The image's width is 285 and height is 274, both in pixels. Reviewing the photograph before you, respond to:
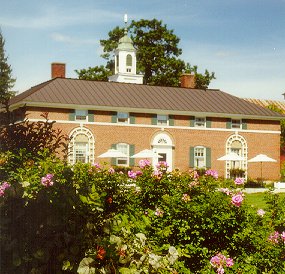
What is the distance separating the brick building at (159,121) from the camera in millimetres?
39531

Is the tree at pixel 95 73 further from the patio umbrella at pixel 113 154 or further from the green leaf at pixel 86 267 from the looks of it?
the green leaf at pixel 86 267

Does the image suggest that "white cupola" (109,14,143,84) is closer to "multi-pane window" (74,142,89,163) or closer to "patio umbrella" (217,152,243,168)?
"multi-pane window" (74,142,89,163)

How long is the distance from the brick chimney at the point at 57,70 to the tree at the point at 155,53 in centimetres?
1041

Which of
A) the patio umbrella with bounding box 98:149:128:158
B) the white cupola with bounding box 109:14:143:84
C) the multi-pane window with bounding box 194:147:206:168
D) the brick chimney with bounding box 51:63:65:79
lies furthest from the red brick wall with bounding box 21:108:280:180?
the white cupola with bounding box 109:14:143:84

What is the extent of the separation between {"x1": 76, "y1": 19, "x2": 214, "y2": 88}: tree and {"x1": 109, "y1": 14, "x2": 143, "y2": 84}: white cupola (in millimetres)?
3377

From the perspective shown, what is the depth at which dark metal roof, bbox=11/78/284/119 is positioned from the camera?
39.5 metres

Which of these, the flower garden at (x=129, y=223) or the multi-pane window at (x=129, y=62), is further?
the multi-pane window at (x=129, y=62)

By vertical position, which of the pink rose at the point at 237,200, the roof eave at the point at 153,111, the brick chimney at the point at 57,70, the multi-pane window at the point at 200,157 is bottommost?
the multi-pane window at the point at 200,157

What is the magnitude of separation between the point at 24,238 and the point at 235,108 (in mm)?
Answer: 41147

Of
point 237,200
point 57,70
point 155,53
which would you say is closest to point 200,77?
point 155,53

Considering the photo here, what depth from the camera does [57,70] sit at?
45.1 metres

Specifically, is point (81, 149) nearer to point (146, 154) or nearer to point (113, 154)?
point (113, 154)

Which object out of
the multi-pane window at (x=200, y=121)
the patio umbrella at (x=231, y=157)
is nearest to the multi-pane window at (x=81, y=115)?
the multi-pane window at (x=200, y=121)

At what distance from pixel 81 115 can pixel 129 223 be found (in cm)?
3353
